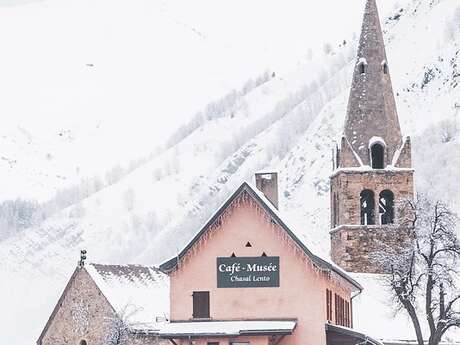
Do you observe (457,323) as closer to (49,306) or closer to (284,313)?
(284,313)

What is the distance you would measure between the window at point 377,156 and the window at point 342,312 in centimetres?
1936

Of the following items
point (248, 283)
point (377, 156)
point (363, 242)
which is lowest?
point (248, 283)

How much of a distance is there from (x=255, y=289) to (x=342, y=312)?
8.75 meters

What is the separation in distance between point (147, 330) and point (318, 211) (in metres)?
115

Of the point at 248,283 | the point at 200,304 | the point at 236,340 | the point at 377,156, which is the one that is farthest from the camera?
the point at 377,156

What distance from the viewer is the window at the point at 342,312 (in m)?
Answer: 74.8

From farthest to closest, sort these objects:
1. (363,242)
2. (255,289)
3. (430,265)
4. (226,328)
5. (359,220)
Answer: (359,220)
(363,242)
(255,289)
(226,328)
(430,265)

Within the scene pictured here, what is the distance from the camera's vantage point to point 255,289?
69812 mm

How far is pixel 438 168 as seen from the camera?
7234 inches

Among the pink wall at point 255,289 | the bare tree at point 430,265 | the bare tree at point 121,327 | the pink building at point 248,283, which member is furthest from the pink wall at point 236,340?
the bare tree at point 430,265

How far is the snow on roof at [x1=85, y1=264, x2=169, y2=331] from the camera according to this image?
7638 cm

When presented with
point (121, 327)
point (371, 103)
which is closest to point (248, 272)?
point (121, 327)

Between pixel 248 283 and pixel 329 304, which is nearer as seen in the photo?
pixel 248 283

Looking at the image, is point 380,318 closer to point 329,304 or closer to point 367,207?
point 367,207
